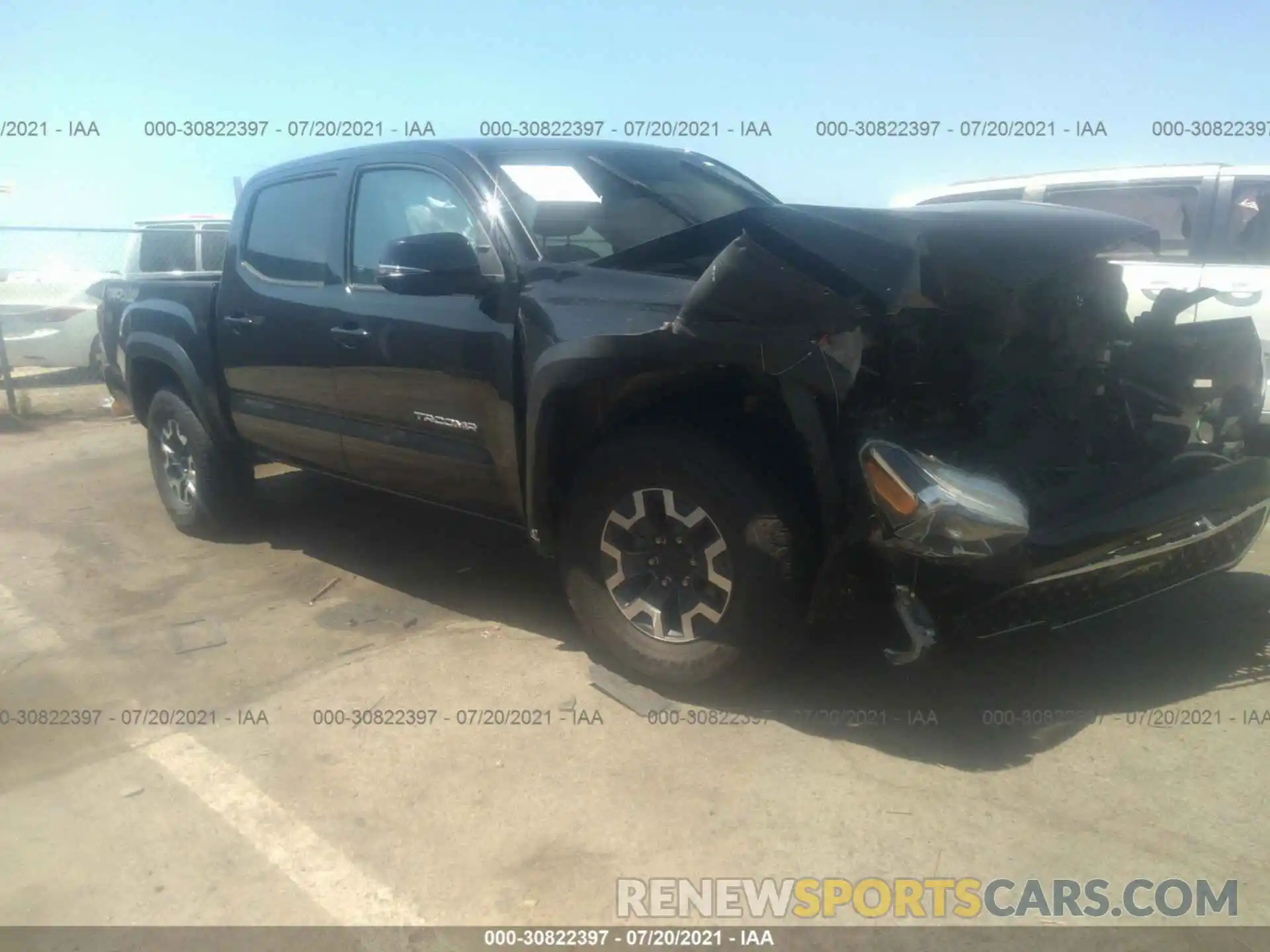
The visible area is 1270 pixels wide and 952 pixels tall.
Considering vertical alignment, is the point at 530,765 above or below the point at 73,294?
below

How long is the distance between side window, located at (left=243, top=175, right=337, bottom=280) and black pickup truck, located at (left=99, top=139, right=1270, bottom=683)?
4cm

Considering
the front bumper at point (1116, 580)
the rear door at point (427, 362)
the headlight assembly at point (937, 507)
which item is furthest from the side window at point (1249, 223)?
the rear door at point (427, 362)

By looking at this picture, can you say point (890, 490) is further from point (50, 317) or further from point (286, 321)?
point (50, 317)

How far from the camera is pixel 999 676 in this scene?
3.64m

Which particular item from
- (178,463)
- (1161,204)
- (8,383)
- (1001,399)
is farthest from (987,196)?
(8,383)

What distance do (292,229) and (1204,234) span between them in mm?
5337

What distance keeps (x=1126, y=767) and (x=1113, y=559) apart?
0.63 metres

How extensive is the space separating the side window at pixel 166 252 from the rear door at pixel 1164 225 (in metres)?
8.83

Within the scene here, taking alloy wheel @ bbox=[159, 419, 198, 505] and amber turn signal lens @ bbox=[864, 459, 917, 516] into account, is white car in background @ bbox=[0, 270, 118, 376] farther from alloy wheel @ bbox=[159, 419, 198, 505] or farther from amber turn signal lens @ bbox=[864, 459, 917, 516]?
amber turn signal lens @ bbox=[864, 459, 917, 516]

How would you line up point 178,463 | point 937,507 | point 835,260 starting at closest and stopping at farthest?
point 937,507, point 835,260, point 178,463

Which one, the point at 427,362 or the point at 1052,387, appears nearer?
the point at 1052,387

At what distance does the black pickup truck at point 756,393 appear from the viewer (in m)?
2.99

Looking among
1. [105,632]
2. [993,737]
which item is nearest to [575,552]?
[993,737]

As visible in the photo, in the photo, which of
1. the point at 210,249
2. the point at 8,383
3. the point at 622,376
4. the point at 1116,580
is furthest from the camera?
the point at 210,249
